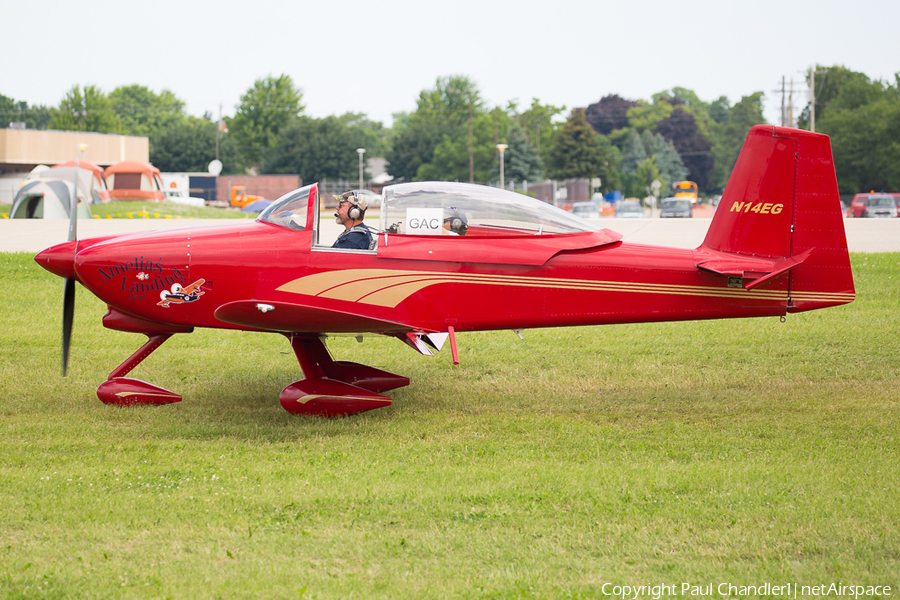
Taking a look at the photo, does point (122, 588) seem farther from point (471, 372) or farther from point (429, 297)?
point (471, 372)

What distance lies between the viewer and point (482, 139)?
83.8 metres

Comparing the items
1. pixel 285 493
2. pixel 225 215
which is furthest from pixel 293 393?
pixel 225 215

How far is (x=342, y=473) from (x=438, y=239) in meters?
2.43

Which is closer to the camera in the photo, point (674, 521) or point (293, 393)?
point (674, 521)

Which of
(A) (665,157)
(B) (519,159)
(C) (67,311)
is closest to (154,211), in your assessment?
(C) (67,311)

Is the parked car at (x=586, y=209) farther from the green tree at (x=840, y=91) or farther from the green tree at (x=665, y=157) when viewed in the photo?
the green tree at (x=665, y=157)

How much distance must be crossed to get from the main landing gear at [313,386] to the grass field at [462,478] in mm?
161

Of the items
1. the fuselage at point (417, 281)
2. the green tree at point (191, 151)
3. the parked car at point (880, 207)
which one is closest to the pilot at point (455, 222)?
the fuselage at point (417, 281)

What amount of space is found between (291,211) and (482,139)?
78.1 m

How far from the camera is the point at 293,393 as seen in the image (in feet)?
23.9

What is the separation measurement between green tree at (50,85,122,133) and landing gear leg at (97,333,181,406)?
9206cm

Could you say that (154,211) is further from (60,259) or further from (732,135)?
(732,135)

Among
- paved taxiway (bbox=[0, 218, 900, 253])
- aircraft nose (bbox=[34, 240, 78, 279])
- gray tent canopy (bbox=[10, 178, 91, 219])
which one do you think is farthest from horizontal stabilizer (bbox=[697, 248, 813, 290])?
gray tent canopy (bbox=[10, 178, 91, 219])

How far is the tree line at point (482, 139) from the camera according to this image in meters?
62.7
